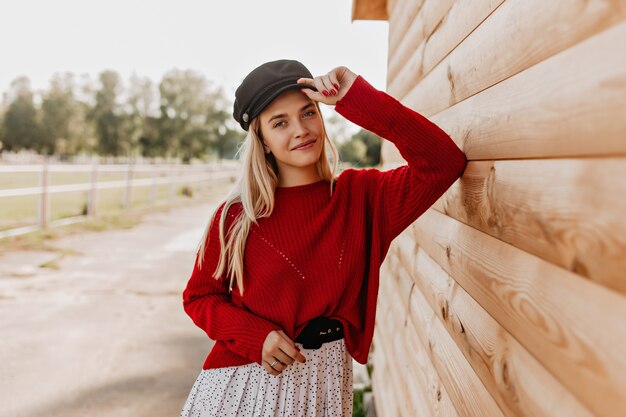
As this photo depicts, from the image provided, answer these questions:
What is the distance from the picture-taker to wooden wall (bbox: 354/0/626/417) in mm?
683

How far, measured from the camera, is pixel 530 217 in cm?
97

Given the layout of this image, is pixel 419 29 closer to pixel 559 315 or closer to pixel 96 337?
pixel 559 315

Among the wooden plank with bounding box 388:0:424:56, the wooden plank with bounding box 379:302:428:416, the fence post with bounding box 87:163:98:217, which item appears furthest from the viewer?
the fence post with bounding box 87:163:98:217

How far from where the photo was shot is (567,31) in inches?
32.8

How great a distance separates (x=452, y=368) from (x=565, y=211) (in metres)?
0.89

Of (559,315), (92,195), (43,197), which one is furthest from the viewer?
(92,195)

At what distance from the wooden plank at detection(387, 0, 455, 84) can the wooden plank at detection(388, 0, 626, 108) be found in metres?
0.21

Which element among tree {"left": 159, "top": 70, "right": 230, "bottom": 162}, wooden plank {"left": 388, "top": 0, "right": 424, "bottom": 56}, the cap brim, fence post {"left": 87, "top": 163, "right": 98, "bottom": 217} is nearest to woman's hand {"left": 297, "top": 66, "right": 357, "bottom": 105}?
the cap brim

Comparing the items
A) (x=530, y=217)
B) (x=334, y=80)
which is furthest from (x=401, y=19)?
(x=530, y=217)

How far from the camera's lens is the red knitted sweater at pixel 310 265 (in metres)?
1.74

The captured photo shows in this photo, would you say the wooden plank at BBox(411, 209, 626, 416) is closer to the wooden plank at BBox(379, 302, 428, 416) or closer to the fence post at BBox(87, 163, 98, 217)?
the wooden plank at BBox(379, 302, 428, 416)

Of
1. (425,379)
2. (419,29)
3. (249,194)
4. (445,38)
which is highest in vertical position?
(419,29)

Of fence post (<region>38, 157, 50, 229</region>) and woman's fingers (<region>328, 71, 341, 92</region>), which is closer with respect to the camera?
woman's fingers (<region>328, 71, 341, 92</region>)

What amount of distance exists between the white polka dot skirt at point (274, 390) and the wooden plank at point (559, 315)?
71 cm
